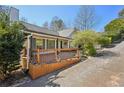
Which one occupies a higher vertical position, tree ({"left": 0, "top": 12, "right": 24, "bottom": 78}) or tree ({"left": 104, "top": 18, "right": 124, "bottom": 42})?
tree ({"left": 104, "top": 18, "right": 124, "bottom": 42})

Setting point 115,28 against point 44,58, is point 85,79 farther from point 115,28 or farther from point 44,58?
point 115,28

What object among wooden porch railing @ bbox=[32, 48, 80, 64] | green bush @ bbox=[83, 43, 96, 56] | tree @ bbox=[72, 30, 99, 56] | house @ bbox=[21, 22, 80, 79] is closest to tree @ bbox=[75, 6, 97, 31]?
tree @ bbox=[72, 30, 99, 56]

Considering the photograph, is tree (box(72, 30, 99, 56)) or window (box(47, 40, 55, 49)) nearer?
tree (box(72, 30, 99, 56))

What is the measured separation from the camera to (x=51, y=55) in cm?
1071

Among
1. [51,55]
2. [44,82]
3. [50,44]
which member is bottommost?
[44,82]

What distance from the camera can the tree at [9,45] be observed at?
23.9ft

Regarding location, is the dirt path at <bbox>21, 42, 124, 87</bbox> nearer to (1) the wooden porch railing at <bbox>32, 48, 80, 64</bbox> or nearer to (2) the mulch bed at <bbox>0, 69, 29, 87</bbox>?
(2) the mulch bed at <bbox>0, 69, 29, 87</bbox>

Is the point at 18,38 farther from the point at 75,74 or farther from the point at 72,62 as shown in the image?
the point at 72,62

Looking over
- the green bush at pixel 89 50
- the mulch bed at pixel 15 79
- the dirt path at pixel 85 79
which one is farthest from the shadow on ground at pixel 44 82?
the green bush at pixel 89 50

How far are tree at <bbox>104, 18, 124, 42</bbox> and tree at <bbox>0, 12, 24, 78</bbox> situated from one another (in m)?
19.6

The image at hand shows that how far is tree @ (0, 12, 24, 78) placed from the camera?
287 inches

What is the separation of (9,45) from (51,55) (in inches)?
145

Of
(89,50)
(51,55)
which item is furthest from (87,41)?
(51,55)
